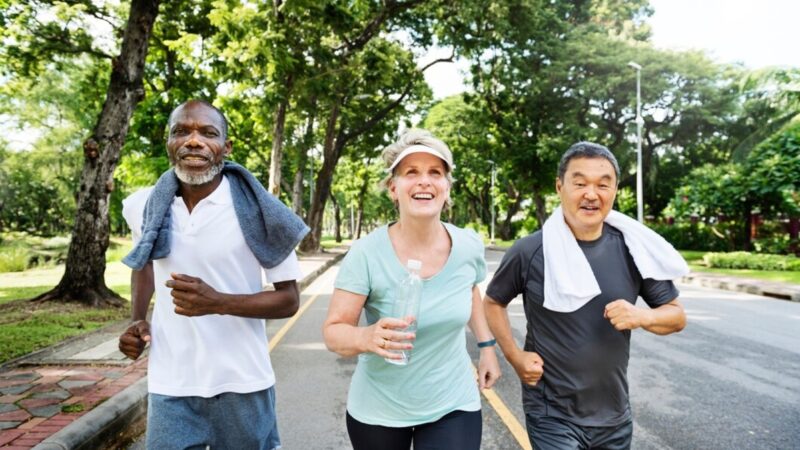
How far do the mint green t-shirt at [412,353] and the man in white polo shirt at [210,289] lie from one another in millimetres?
332

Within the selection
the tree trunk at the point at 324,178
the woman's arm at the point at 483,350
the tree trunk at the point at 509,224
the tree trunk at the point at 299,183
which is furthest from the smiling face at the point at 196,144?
the tree trunk at the point at 509,224

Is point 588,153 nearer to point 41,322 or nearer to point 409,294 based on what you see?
point 409,294

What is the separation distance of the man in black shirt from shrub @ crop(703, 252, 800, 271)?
21.3 metres

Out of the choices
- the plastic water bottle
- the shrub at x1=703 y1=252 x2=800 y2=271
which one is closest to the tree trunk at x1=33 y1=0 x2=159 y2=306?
the plastic water bottle

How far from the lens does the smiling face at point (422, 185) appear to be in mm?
2467

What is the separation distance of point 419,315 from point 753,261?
23.1 m

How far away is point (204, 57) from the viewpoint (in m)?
16.1

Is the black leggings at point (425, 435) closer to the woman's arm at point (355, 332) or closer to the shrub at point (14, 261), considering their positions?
the woman's arm at point (355, 332)

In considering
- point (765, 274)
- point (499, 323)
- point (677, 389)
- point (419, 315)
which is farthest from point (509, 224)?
point (419, 315)

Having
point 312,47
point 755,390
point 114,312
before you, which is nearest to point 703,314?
point 755,390

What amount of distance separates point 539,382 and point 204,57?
15567 millimetres

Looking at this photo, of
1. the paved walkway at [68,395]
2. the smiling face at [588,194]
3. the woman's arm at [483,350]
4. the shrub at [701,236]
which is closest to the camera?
the smiling face at [588,194]

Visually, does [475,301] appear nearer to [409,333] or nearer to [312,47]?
[409,333]

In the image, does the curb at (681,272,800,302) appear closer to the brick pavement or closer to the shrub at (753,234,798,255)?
the shrub at (753,234,798,255)
